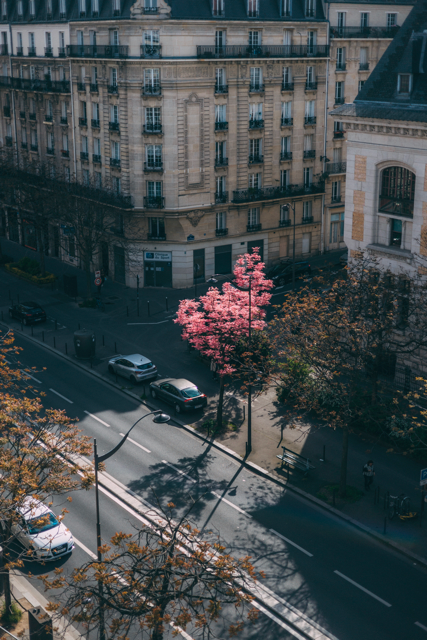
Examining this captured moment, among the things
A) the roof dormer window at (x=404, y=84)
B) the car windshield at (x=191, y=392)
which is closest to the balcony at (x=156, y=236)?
the car windshield at (x=191, y=392)

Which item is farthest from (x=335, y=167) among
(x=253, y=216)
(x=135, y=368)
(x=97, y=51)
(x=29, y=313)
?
(x=135, y=368)

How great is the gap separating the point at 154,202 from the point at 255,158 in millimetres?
10444

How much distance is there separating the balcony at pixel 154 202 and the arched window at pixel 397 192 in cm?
2333

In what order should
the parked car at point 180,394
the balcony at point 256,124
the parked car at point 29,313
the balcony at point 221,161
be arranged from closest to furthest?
the parked car at point 180,394 < the parked car at point 29,313 < the balcony at point 221,161 < the balcony at point 256,124

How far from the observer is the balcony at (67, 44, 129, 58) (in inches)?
2461

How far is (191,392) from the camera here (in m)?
45.4

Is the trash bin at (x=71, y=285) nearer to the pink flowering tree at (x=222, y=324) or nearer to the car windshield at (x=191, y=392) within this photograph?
the pink flowering tree at (x=222, y=324)

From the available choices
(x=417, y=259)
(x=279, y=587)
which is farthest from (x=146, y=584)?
(x=417, y=259)

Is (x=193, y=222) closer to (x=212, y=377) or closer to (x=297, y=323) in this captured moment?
(x=212, y=377)

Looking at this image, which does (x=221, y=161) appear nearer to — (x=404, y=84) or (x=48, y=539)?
(x=404, y=84)

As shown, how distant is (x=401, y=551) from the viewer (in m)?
32.6

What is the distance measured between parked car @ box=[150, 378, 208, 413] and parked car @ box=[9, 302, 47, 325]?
16.9 metres

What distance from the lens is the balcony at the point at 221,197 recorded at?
67.3 metres

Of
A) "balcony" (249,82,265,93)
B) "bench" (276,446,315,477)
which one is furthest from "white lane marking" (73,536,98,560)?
"balcony" (249,82,265,93)
